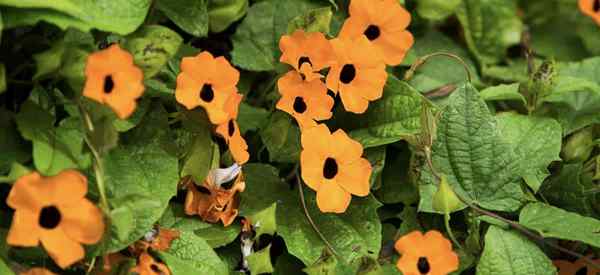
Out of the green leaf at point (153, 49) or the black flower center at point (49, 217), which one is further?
the green leaf at point (153, 49)

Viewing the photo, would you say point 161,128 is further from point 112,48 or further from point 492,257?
point 492,257

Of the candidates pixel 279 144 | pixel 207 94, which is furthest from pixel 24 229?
pixel 279 144

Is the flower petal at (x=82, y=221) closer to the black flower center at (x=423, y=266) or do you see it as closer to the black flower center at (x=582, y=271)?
the black flower center at (x=423, y=266)

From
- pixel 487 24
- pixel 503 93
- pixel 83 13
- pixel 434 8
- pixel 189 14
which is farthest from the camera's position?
pixel 487 24

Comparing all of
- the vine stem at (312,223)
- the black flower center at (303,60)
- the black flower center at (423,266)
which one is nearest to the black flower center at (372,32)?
the black flower center at (303,60)

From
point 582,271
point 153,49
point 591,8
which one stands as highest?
point 153,49

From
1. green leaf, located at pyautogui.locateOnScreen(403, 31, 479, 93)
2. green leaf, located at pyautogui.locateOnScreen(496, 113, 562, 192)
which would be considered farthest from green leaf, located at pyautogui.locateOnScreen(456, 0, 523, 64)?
green leaf, located at pyautogui.locateOnScreen(496, 113, 562, 192)

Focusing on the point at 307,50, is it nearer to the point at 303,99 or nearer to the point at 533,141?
the point at 303,99
